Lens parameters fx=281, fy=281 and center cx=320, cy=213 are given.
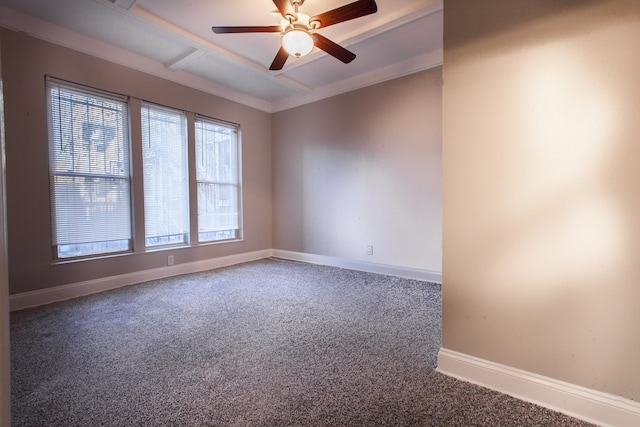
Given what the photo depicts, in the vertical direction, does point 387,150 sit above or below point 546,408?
above

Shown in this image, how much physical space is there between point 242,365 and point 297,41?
2395 mm

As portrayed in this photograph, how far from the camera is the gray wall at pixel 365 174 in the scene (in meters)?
3.53

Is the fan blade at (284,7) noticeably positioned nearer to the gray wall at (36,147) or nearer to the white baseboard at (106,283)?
the gray wall at (36,147)

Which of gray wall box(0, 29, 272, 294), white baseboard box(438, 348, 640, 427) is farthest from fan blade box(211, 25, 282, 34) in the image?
white baseboard box(438, 348, 640, 427)

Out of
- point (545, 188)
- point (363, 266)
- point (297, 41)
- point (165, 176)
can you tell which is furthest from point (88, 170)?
point (545, 188)

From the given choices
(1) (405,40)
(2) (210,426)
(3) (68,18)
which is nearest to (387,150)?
(1) (405,40)

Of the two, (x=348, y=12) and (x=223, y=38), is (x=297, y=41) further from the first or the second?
(x=223, y=38)

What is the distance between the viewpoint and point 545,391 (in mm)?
1356

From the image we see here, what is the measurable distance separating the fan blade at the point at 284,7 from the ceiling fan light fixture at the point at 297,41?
0.37 feet

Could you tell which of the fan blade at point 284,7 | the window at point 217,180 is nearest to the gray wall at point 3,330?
the fan blade at point 284,7

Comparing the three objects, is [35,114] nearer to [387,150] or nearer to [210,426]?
[210,426]

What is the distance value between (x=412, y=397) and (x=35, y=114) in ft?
13.2

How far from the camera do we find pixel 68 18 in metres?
2.74

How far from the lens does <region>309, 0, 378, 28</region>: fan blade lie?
76.8 inches
